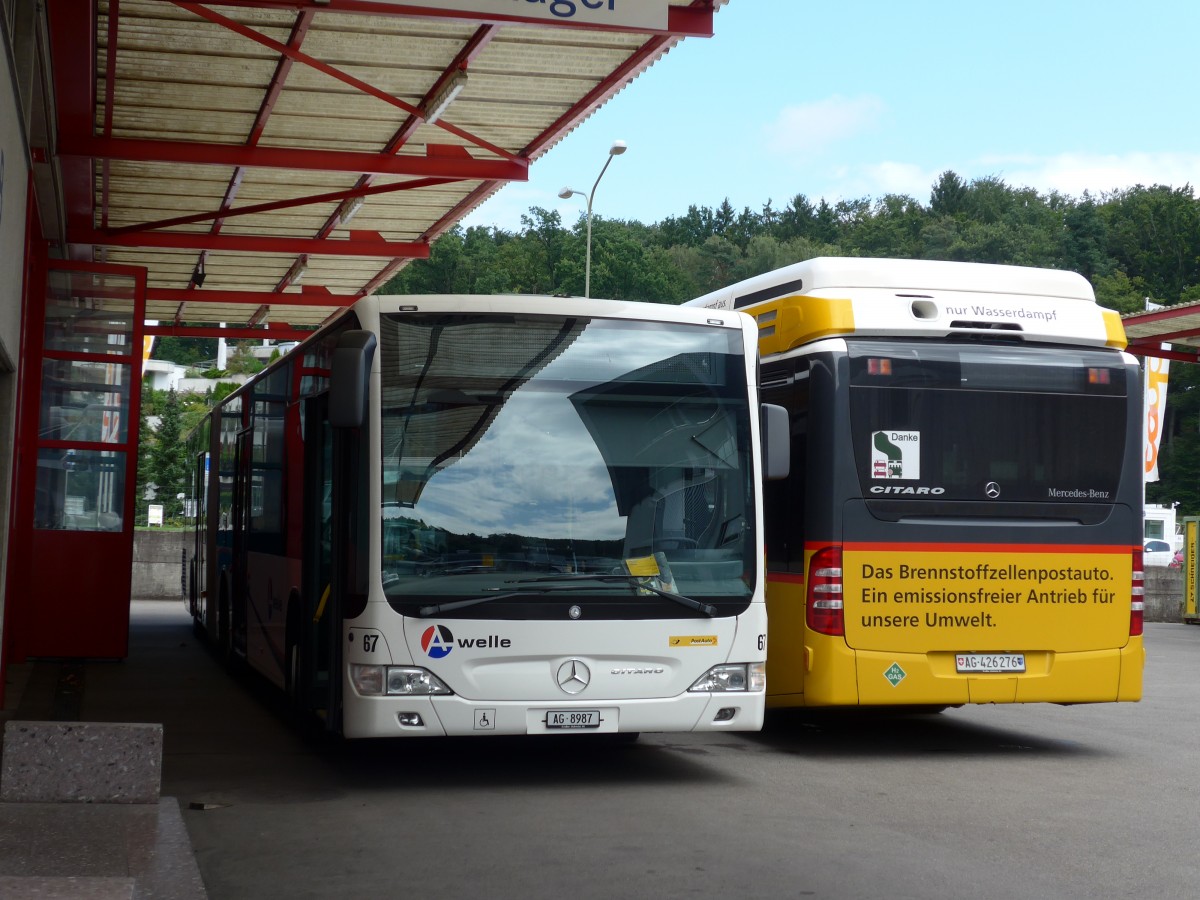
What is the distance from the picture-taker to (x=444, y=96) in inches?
539

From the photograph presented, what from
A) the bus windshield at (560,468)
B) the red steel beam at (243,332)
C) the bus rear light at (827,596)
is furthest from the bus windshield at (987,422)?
the red steel beam at (243,332)

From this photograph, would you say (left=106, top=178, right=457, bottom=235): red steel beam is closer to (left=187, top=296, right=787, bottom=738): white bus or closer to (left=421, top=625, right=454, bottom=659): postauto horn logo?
(left=187, top=296, right=787, bottom=738): white bus

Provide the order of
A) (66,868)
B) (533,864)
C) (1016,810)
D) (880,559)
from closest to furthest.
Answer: (66,868), (533,864), (1016,810), (880,559)

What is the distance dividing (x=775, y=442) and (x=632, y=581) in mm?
1385

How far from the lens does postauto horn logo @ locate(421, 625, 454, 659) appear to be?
9008 millimetres

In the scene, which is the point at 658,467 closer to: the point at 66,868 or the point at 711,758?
the point at 711,758

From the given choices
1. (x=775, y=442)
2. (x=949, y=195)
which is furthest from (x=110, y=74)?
(x=949, y=195)

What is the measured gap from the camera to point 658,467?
9.59 m

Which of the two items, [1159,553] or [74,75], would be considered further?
[1159,553]

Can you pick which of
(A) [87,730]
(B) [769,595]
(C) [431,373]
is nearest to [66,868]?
(A) [87,730]

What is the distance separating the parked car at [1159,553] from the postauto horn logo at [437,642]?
1988 inches

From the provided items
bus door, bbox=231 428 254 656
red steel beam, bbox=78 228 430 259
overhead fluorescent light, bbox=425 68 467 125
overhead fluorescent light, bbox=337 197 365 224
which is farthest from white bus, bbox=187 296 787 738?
red steel beam, bbox=78 228 430 259

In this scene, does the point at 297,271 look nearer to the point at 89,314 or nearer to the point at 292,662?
the point at 89,314

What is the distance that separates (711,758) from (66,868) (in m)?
5.24
